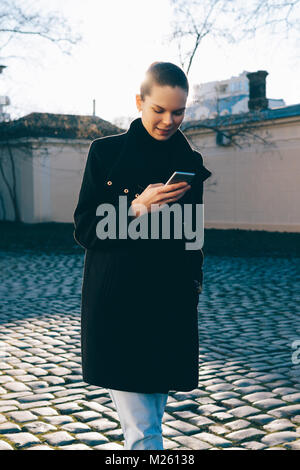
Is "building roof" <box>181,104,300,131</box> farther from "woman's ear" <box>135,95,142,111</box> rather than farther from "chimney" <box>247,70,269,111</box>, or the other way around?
"woman's ear" <box>135,95,142,111</box>

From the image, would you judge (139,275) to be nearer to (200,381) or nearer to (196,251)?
(196,251)

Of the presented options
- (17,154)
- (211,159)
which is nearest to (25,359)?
(211,159)

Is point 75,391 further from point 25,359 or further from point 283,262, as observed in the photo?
point 283,262

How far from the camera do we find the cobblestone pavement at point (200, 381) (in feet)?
12.8

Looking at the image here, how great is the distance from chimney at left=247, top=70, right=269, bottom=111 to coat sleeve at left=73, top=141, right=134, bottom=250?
24737 millimetres

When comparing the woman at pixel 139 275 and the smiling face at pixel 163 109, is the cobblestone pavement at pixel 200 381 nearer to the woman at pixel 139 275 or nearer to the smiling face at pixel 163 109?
the woman at pixel 139 275

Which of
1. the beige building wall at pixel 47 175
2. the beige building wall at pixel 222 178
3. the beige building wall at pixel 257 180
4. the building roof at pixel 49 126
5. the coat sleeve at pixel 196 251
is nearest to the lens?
the coat sleeve at pixel 196 251

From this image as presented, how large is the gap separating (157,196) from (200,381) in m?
3.25

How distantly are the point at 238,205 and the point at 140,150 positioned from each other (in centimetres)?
2122

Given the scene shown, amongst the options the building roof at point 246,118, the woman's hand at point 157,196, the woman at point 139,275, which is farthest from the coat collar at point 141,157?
the building roof at point 246,118

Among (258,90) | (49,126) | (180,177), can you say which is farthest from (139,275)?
(49,126)

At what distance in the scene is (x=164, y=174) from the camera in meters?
2.41

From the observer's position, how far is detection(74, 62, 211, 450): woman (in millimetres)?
2309

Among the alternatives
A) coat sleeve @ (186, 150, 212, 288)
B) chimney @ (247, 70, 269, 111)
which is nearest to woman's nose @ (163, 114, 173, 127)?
coat sleeve @ (186, 150, 212, 288)
